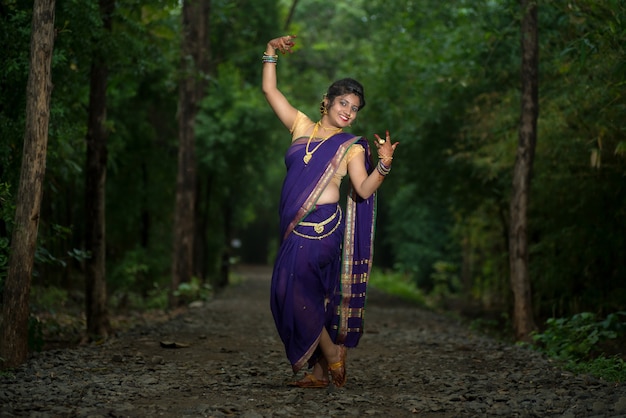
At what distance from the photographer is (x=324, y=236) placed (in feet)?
22.2

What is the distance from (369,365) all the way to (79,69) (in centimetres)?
531

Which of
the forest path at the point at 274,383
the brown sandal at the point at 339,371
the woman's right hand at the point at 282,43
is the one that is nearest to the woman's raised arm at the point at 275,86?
the woman's right hand at the point at 282,43

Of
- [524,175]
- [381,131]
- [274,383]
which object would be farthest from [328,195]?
[381,131]

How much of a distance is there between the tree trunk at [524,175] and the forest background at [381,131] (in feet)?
1.55

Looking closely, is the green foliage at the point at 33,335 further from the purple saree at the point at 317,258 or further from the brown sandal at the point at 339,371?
the brown sandal at the point at 339,371

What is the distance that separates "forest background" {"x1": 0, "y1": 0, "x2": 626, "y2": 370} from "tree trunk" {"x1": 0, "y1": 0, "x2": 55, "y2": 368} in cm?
26

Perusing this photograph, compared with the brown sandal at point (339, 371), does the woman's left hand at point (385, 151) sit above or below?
above

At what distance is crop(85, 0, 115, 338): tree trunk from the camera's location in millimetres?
11438

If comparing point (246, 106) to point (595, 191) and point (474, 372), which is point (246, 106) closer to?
point (595, 191)

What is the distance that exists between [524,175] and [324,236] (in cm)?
606

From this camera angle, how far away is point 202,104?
76.2 feet

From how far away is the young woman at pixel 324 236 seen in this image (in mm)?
6719

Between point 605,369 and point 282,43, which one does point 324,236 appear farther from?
point 605,369

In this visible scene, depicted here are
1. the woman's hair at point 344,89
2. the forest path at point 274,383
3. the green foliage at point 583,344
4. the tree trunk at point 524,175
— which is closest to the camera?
the forest path at point 274,383
